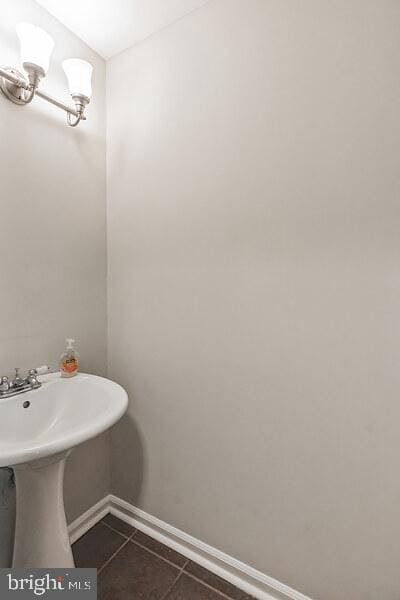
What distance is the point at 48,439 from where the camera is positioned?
0.75m

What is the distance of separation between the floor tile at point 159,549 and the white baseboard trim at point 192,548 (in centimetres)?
2

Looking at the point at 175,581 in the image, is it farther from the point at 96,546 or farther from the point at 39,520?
the point at 39,520

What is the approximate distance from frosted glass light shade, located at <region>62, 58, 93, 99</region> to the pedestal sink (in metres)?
1.14

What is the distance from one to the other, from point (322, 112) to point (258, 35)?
0.41 metres

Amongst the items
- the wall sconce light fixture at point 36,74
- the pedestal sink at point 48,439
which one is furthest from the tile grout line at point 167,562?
the wall sconce light fixture at point 36,74

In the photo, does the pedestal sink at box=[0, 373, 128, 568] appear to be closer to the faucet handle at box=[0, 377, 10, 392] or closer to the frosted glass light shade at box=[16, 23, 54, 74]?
the faucet handle at box=[0, 377, 10, 392]

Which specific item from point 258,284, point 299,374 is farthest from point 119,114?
point 299,374

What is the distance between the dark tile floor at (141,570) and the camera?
1.08 meters

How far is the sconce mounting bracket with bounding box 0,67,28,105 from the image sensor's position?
3.32 feet

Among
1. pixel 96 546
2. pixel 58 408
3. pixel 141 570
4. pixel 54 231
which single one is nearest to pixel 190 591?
pixel 141 570

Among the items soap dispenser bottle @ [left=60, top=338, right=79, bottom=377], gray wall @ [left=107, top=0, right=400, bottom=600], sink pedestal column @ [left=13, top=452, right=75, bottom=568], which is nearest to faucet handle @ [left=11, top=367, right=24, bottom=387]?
soap dispenser bottle @ [left=60, top=338, right=79, bottom=377]

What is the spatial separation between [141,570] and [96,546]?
25 centimetres

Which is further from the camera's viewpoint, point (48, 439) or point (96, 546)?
point (96, 546)

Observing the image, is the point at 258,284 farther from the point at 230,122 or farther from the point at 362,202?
the point at 230,122
